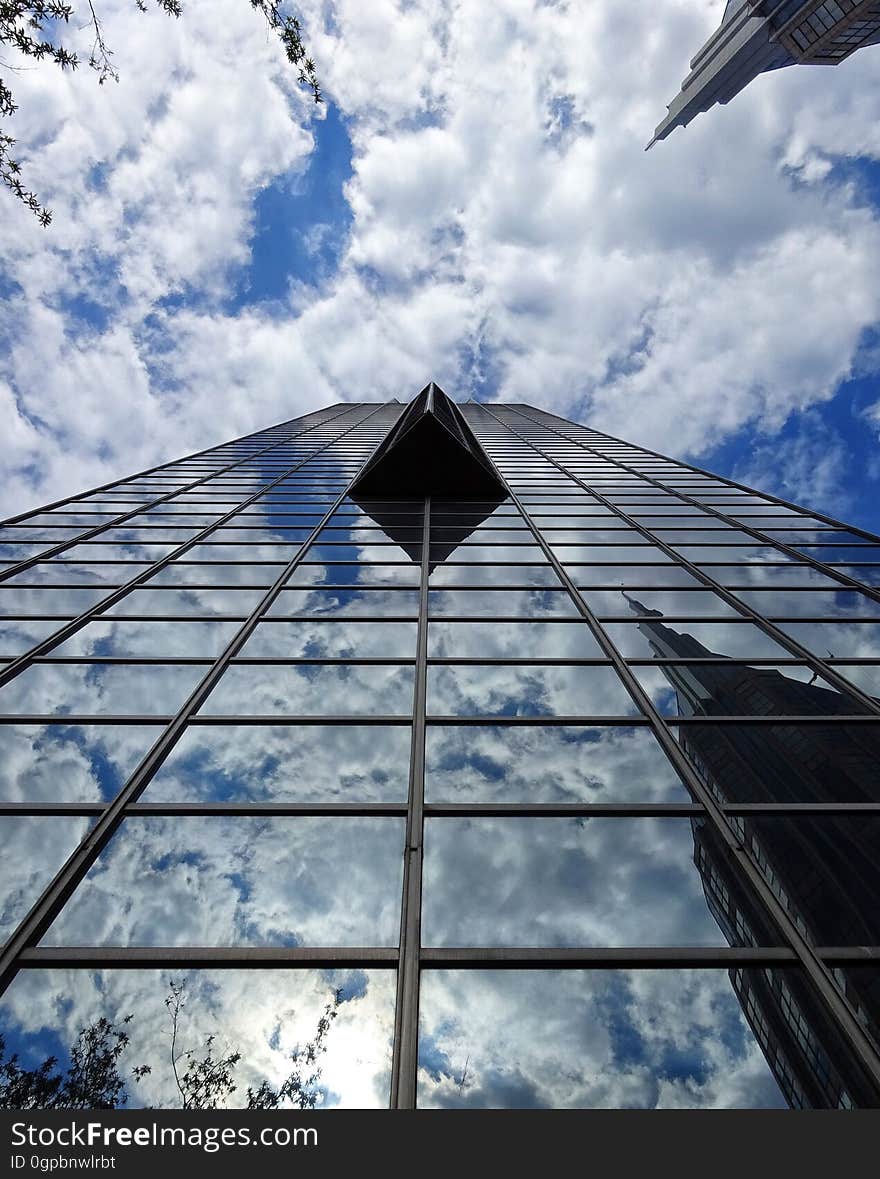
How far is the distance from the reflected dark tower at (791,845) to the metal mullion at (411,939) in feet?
6.96

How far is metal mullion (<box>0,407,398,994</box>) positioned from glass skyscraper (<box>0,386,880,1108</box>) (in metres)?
0.03

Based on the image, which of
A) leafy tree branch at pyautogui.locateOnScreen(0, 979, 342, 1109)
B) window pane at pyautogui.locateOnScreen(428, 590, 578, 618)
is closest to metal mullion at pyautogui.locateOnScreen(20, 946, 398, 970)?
leafy tree branch at pyautogui.locateOnScreen(0, 979, 342, 1109)

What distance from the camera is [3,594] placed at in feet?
38.2

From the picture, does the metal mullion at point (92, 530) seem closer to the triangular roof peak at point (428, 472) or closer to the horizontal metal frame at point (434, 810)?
the triangular roof peak at point (428, 472)

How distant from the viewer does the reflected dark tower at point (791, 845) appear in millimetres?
4195

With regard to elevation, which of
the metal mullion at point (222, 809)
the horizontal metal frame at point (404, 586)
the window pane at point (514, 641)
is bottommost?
the metal mullion at point (222, 809)

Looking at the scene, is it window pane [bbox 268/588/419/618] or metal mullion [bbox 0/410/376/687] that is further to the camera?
window pane [bbox 268/588/419/618]

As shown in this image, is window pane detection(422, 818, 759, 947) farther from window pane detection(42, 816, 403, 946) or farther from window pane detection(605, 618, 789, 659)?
window pane detection(605, 618, 789, 659)

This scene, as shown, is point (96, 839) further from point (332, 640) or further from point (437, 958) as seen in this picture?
point (332, 640)

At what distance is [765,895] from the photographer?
5.17 meters

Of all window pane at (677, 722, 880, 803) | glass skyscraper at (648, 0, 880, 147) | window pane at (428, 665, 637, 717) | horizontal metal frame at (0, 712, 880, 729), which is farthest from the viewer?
glass skyscraper at (648, 0, 880, 147)

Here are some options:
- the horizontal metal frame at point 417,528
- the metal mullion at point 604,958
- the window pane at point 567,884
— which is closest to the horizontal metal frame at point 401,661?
the window pane at point 567,884

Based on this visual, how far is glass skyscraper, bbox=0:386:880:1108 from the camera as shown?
4184mm

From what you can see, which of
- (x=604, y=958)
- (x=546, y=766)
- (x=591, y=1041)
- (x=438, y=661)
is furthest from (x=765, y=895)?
(x=438, y=661)
